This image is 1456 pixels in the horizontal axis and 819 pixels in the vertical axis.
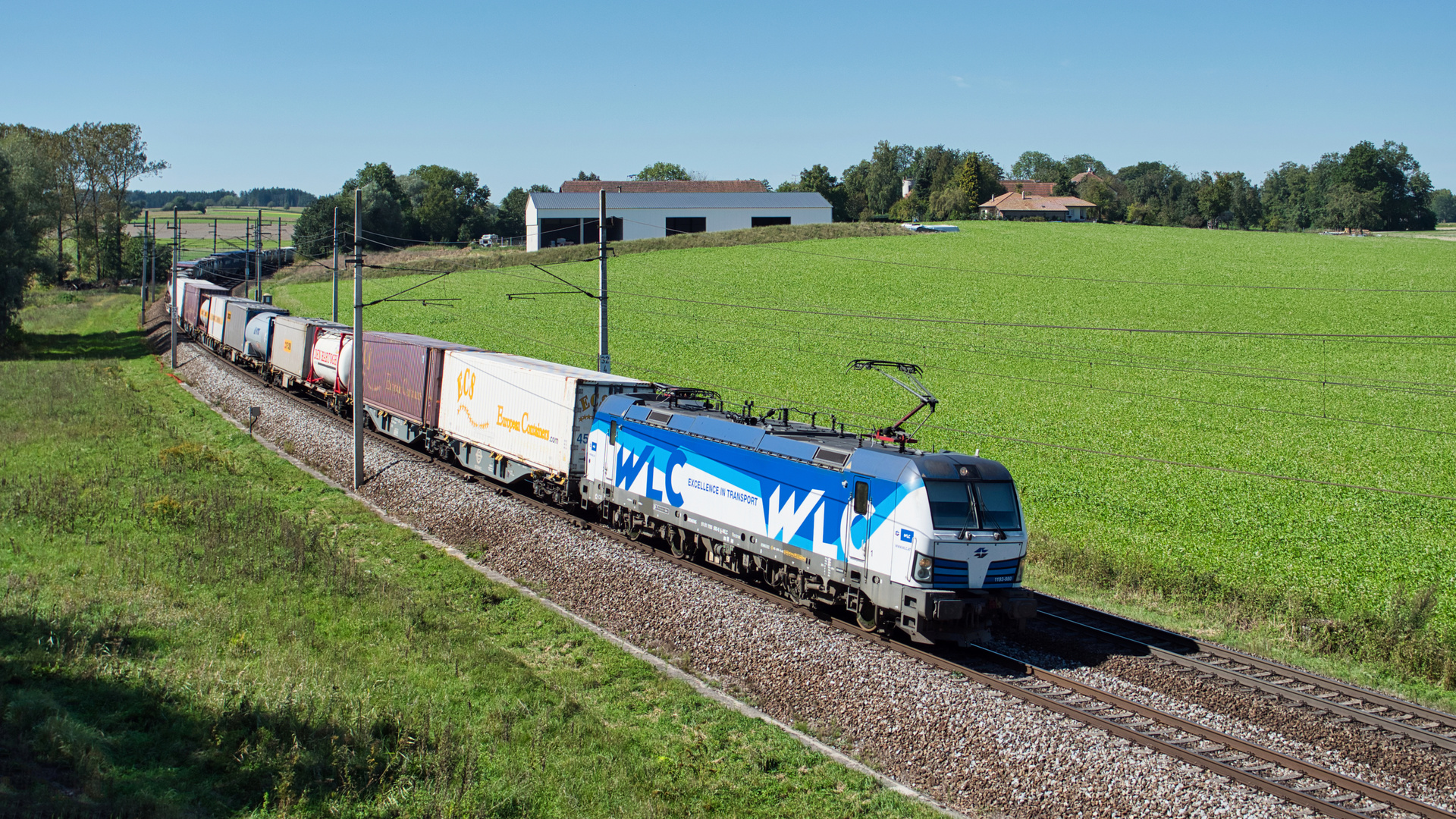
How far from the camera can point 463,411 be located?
27.2m

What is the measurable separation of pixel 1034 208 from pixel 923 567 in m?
118

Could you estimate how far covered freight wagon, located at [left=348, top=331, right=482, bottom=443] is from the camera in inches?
1140

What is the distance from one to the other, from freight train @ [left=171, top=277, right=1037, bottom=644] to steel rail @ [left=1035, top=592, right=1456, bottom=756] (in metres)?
2.32

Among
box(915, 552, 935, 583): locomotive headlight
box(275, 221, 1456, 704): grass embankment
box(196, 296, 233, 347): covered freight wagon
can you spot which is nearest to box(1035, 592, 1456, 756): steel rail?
box(275, 221, 1456, 704): grass embankment

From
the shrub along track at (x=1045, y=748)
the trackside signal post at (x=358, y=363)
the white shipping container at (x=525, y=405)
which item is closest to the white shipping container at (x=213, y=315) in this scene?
the trackside signal post at (x=358, y=363)

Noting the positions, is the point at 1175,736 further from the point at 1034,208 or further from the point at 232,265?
the point at 1034,208

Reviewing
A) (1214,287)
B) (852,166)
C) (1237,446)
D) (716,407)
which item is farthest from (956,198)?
(716,407)

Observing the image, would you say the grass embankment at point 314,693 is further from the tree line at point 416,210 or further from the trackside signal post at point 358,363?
the tree line at point 416,210

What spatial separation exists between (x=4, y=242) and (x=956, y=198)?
100164 mm

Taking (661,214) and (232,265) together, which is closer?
(232,265)

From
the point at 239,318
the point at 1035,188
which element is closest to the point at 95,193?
the point at 239,318

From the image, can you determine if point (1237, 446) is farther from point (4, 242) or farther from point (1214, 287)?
point (4, 242)

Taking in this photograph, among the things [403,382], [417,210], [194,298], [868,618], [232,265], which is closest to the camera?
[868,618]

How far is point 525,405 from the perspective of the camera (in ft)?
79.5
